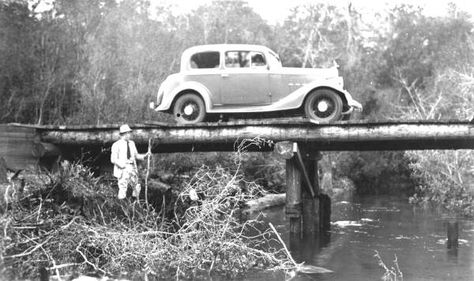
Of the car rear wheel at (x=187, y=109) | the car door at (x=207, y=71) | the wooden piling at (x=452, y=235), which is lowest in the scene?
the wooden piling at (x=452, y=235)

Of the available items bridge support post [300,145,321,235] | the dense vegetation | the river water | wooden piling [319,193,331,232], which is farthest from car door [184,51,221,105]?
the dense vegetation

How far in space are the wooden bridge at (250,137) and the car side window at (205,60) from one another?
1.92 meters

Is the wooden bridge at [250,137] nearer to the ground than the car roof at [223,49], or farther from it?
nearer to the ground

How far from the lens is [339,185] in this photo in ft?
110

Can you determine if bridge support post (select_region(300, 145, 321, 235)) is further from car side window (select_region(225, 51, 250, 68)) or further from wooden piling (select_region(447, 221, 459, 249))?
wooden piling (select_region(447, 221, 459, 249))

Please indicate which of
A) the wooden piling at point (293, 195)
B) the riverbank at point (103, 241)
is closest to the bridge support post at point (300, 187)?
the wooden piling at point (293, 195)

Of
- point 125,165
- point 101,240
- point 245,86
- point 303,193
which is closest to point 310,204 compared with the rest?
point 303,193

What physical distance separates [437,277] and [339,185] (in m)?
22.9

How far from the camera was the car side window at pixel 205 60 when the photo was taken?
14.8 meters

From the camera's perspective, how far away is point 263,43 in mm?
36844

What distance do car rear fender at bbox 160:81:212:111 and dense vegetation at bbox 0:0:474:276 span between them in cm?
668

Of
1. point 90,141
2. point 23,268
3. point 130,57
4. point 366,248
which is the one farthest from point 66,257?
point 130,57

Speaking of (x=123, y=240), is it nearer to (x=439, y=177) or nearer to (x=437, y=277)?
(x=437, y=277)

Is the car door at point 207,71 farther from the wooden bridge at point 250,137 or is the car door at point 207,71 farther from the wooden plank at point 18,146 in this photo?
the wooden plank at point 18,146
